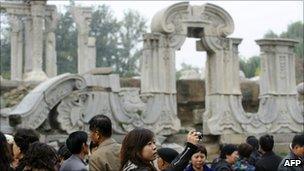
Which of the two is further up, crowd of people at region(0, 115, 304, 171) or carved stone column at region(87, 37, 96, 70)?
carved stone column at region(87, 37, 96, 70)

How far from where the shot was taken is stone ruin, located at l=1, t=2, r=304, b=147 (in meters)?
15.3

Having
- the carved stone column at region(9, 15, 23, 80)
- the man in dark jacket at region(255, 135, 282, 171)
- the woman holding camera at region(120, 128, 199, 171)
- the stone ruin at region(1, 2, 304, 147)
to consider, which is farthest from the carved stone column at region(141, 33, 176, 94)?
the carved stone column at region(9, 15, 23, 80)

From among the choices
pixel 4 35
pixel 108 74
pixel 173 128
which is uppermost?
pixel 4 35

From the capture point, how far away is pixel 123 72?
56469 millimetres

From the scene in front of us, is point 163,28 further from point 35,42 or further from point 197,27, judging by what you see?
point 35,42

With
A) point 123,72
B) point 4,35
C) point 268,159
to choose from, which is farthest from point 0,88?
point 123,72

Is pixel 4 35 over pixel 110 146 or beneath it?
over

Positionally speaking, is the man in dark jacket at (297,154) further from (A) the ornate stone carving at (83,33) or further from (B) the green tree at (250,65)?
(B) the green tree at (250,65)

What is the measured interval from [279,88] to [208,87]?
6.80 ft

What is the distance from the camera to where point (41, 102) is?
13789mm

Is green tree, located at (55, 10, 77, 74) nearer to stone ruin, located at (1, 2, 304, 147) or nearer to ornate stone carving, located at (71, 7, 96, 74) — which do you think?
ornate stone carving, located at (71, 7, 96, 74)

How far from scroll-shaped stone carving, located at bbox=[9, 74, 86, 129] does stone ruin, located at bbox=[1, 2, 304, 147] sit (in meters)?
0.28

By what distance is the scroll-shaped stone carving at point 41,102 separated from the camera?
13609 millimetres

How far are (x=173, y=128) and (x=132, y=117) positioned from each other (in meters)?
1.44
